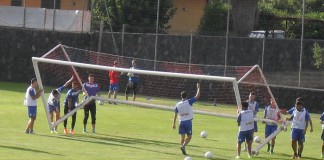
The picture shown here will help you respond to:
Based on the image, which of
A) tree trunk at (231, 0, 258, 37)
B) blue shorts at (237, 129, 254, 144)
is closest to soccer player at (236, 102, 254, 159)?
blue shorts at (237, 129, 254, 144)

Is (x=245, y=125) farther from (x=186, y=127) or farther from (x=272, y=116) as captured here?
(x=272, y=116)

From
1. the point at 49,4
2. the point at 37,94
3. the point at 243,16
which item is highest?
the point at 49,4

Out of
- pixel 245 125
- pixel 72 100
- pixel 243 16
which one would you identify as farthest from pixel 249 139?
pixel 243 16

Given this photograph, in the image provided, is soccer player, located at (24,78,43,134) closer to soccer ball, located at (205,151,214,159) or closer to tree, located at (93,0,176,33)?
soccer ball, located at (205,151,214,159)

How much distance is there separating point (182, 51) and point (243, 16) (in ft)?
16.4

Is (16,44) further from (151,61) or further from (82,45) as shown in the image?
(151,61)

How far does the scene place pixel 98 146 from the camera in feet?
82.8

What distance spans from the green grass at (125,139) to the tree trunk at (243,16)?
12.1 m

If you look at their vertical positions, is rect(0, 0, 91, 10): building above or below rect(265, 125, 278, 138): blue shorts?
above

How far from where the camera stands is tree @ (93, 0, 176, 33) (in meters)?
50.6

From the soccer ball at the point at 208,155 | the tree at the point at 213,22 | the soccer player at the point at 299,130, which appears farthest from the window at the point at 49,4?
the soccer ball at the point at 208,155

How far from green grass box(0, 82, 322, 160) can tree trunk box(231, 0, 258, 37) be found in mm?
12060

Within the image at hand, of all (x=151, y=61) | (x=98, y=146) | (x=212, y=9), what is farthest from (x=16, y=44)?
(x=98, y=146)

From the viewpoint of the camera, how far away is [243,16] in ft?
159
